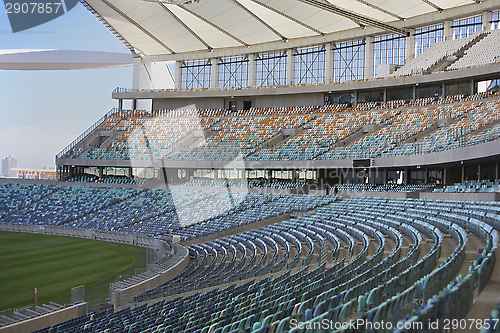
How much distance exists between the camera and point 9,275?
20.8m

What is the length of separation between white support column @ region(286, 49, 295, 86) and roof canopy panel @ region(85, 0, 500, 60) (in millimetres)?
1150

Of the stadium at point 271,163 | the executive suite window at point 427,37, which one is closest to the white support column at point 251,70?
the stadium at point 271,163

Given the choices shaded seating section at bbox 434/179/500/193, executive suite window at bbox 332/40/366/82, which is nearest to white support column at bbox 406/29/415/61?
executive suite window at bbox 332/40/366/82

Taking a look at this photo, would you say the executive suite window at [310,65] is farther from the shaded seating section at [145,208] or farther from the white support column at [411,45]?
the shaded seating section at [145,208]

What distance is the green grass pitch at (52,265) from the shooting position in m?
17.8

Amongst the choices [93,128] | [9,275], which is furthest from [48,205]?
[9,275]

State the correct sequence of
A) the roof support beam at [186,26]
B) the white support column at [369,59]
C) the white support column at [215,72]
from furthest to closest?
1. the white support column at [215,72]
2. the white support column at [369,59]
3. the roof support beam at [186,26]

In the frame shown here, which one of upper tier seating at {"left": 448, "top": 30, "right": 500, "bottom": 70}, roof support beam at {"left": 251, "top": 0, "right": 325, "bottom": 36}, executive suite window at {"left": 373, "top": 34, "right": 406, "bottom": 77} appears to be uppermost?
roof support beam at {"left": 251, "top": 0, "right": 325, "bottom": 36}

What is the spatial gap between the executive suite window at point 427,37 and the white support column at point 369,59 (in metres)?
4.54

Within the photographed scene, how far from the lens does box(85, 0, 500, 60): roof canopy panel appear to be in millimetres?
42875

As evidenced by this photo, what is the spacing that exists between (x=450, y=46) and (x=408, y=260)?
133ft

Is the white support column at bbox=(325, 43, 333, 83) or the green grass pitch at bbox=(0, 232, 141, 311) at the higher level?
the white support column at bbox=(325, 43, 333, 83)

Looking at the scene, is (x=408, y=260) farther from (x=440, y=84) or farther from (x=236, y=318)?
(x=440, y=84)

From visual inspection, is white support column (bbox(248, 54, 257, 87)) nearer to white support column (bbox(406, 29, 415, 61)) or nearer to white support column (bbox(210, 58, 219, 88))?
white support column (bbox(210, 58, 219, 88))
